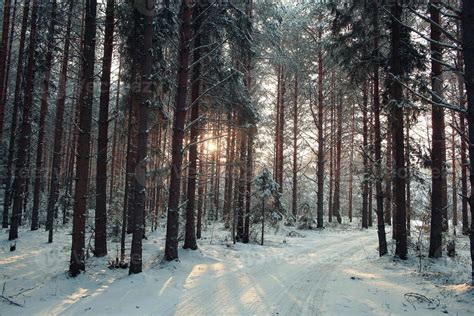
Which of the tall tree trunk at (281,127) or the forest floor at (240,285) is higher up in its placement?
the tall tree trunk at (281,127)

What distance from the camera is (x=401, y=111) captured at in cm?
1084

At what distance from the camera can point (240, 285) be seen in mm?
7566

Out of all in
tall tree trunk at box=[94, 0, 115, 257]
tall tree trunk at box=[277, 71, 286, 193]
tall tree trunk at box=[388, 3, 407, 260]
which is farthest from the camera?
tall tree trunk at box=[277, 71, 286, 193]

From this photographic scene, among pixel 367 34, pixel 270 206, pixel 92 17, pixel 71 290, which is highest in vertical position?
pixel 367 34

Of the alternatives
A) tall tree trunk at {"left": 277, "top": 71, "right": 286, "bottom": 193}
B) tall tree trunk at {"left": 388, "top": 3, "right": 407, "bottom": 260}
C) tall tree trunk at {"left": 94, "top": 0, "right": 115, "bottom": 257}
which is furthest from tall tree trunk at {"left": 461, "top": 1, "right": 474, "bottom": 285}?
tall tree trunk at {"left": 277, "top": 71, "right": 286, "bottom": 193}

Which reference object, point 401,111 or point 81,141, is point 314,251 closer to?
Result: point 401,111

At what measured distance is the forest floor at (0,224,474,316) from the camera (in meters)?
6.02

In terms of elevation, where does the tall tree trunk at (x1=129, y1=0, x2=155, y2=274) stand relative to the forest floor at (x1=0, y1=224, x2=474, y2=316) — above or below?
above

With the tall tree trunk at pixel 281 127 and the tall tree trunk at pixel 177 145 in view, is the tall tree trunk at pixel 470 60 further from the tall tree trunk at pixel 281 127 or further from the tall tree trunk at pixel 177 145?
the tall tree trunk at pixel 281 127

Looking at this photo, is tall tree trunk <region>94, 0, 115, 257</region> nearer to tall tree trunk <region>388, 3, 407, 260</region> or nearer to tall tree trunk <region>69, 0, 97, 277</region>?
tall tree trunk <region>69, 0, 97, 277</region>

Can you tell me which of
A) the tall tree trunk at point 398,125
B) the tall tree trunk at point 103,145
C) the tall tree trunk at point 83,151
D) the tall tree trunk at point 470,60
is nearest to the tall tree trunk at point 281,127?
the tall tree trunk at point 398,125

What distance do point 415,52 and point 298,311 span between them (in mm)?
9169

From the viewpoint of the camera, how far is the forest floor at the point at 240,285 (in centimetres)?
602

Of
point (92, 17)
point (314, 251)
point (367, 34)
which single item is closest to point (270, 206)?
point (314, 251)
